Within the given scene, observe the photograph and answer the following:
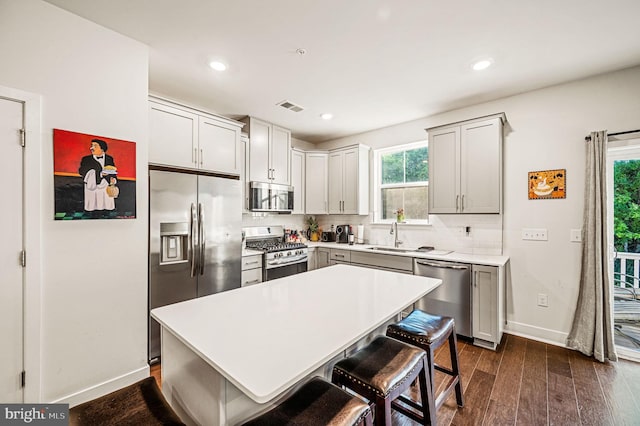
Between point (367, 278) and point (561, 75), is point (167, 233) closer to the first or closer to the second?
point (367, 278)

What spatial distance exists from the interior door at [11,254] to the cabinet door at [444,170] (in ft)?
12.4

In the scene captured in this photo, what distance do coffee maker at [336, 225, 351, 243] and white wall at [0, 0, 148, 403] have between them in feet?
9.69

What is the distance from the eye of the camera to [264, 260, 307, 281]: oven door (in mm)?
3555

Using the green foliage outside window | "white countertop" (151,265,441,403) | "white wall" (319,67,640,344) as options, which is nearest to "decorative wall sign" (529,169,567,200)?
"white wall" (319,67,640,344)

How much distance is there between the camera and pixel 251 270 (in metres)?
3.40

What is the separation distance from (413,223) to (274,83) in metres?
2.60

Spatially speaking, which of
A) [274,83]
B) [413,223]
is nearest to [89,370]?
[274,83]

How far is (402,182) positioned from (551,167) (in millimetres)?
1749

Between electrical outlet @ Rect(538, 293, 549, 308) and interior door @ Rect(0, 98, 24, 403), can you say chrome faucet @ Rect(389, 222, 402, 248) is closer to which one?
electrical outlet @ Rect(538, 293, 549, 308)

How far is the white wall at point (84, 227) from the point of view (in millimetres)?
1809

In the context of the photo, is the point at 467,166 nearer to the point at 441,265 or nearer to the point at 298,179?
the point at 441,265

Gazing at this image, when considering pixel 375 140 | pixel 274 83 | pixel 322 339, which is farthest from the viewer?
pixel 375 140

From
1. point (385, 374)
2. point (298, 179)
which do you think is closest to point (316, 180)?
point (298, 179)

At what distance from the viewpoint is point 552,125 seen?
2938 mm
